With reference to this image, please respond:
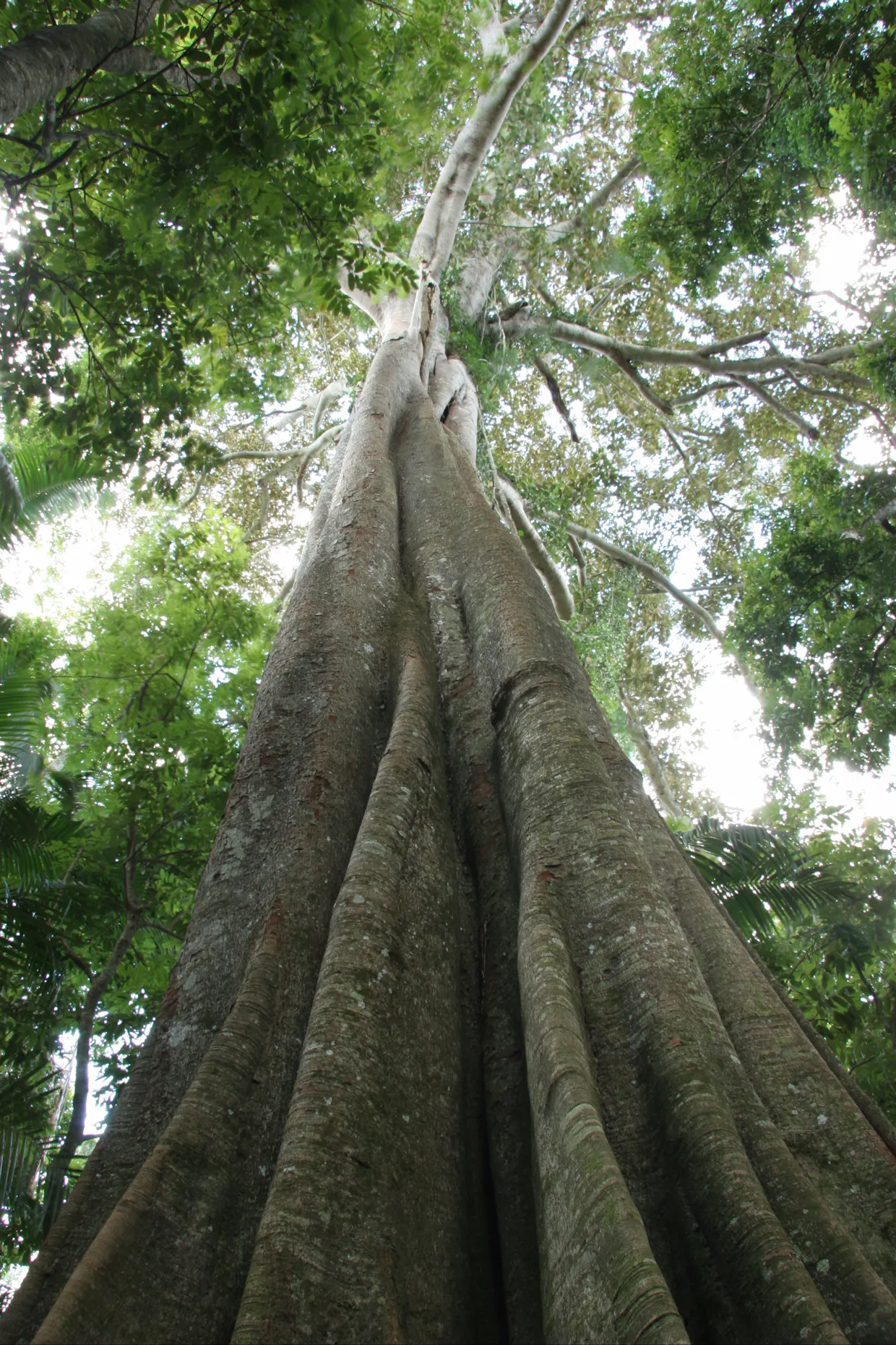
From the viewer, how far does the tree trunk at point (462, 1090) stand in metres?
1.75

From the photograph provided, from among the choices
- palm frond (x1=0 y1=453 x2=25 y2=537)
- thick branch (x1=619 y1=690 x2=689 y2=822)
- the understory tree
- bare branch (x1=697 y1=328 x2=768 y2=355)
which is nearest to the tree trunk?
the understory tree

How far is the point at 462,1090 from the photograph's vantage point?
2.46m

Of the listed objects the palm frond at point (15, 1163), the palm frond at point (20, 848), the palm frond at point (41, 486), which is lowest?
the palm frond at point (15, 1163)

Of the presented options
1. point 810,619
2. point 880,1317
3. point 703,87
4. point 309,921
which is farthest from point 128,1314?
point 703,87

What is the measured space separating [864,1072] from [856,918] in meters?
1.21

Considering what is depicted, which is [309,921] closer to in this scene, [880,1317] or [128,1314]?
[128,1314]

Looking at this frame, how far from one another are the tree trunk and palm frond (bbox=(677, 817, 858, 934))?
7.19ft

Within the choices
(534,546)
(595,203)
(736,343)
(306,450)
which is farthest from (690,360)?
(306,450)

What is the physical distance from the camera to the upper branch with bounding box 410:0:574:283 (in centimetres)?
817

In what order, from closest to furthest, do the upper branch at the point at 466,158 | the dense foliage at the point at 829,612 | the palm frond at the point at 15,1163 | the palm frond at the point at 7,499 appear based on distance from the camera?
the palm frond at the point at 15,1163 < the palm frond at the point at 7,499 < the dense foliage at the point at 829,612 < the upper branch at the point at 466,158

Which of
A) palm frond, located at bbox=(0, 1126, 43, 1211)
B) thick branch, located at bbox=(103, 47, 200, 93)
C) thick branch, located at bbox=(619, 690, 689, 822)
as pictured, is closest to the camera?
thick branch, located at bbox=(103, 47, 200, 93)

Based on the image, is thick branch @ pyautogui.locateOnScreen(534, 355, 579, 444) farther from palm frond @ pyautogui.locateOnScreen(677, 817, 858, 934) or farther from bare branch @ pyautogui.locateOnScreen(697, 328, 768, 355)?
palm frond @ pyautogui.locateOnScreen(677, 817, 858, 934)

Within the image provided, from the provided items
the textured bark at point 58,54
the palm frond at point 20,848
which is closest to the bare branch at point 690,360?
the textured bark at point 58,54

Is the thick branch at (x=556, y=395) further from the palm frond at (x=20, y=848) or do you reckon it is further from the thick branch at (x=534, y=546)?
the palm frond at (x=20, y=848)
